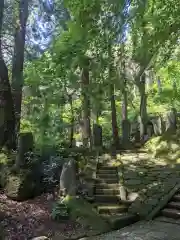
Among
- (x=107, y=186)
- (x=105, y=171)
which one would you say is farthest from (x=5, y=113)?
(x=107, y=186)

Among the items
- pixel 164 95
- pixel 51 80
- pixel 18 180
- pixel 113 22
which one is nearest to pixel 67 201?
pixel 18 180

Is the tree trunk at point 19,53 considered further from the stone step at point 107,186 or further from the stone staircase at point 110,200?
the stone step at point 107,186

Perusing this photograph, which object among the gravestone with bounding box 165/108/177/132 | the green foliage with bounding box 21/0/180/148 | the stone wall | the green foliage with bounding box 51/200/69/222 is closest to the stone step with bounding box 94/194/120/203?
the stone wall

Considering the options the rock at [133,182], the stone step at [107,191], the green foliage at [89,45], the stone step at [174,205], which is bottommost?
the stone step at [174,205]

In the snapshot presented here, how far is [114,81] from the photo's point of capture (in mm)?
10656

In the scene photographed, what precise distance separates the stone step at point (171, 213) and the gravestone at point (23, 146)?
3.78 m

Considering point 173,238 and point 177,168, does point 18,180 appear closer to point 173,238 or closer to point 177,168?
point 173,238

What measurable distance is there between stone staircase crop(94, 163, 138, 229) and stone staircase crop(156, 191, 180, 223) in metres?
0.67

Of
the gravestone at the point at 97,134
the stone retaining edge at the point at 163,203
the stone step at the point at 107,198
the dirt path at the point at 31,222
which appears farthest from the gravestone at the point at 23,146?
the stone retaining edge at the point at 163,203

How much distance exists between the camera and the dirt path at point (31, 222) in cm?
627

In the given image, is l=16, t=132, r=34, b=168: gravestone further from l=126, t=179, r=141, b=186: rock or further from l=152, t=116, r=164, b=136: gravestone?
l=152, t=116, r=164, b=136: gravestone

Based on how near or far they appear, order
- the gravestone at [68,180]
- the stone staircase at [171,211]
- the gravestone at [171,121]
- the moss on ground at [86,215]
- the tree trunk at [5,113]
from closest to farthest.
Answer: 1. the moss on ground at [86,215]
2. the stone staircase at [171,211]
3. the gravestone at [68,180]
4. the tree trunk at [5,113]
5. the gravestone at [171,121]

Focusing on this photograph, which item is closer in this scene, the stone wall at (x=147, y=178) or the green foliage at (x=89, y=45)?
the green foliage at (x=89, y=45)

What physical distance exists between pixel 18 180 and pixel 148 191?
330 cm
